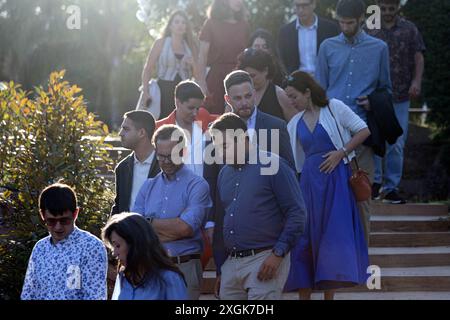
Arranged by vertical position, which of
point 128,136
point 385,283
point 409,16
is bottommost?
point 385,283

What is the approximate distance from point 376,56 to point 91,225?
2831 mm

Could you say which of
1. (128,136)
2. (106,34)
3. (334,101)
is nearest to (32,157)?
(128,136)

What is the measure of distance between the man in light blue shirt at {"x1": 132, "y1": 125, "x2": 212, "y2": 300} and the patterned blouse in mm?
790

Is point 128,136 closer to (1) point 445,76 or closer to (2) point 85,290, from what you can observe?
(2) point 85,290

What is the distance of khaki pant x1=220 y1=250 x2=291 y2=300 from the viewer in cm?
614

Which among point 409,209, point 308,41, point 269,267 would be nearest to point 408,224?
point 409,209

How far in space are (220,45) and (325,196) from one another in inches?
115

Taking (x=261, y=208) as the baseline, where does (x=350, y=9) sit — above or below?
above

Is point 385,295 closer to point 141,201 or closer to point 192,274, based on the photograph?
point 192,274

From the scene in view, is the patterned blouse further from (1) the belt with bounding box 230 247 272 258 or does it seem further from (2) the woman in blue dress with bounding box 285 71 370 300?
(2) the woman in blue dress with bounding box 285 71 370 300

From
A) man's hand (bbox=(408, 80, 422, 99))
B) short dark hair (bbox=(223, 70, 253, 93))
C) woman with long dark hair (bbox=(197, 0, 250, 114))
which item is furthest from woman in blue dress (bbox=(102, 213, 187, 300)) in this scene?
man's hand (bbox=(408, 80, 422, 99))

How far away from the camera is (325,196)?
24.4 ft

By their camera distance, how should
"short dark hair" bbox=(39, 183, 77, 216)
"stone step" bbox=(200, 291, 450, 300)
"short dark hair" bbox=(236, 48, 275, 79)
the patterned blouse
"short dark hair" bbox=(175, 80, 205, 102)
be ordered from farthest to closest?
"stone step" bbox=(200, 291, 450, 300) < "short dark hair" bbox=(236, 48, 275, 79) < "short dark hair" bbox=(175, 80, 205, 102) < "short dark hair" bbox=(39, 183, 77, 216) < the patterned blouse
